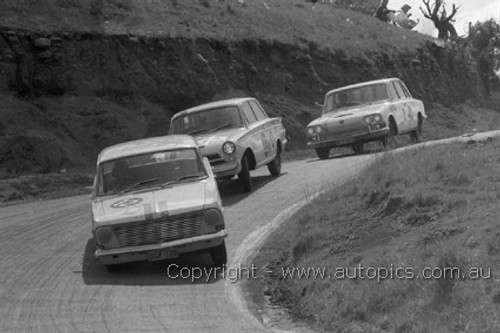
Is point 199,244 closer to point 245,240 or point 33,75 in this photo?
point 245,240

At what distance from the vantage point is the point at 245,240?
12.2 metres

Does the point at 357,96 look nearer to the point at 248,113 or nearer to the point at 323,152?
the point at 323,152

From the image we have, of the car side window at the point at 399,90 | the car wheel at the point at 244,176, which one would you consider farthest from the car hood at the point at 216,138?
the car side window at the point at 399,90

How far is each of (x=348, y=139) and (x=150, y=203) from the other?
1083 centimetres

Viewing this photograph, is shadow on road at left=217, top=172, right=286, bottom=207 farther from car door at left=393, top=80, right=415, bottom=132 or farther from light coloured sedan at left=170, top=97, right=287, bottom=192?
car door at left=393, top=80, right=415, bottom=132

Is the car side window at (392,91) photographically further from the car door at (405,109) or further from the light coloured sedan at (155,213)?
the light coloured sedan at (155,213)

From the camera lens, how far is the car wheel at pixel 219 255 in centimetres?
1063

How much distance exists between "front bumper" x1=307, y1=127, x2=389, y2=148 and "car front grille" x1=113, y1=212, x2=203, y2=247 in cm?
1083

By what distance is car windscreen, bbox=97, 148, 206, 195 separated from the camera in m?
11.5

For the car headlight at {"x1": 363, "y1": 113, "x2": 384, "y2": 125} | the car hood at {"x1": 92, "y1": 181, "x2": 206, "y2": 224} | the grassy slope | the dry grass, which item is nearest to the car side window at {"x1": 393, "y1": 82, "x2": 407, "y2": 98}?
the car headlight at {"x1": 363, "y1": 113, "x2": 384, "y2": 125}


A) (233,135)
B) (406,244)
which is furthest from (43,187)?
(406,244)

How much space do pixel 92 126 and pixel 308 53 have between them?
46.9 ft

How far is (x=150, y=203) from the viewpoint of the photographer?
10719 mm

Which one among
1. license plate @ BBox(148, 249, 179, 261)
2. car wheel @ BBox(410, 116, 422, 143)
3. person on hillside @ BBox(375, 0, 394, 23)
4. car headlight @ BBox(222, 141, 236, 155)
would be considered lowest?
car wheel @ BBox(410, 116, 422, 143)
